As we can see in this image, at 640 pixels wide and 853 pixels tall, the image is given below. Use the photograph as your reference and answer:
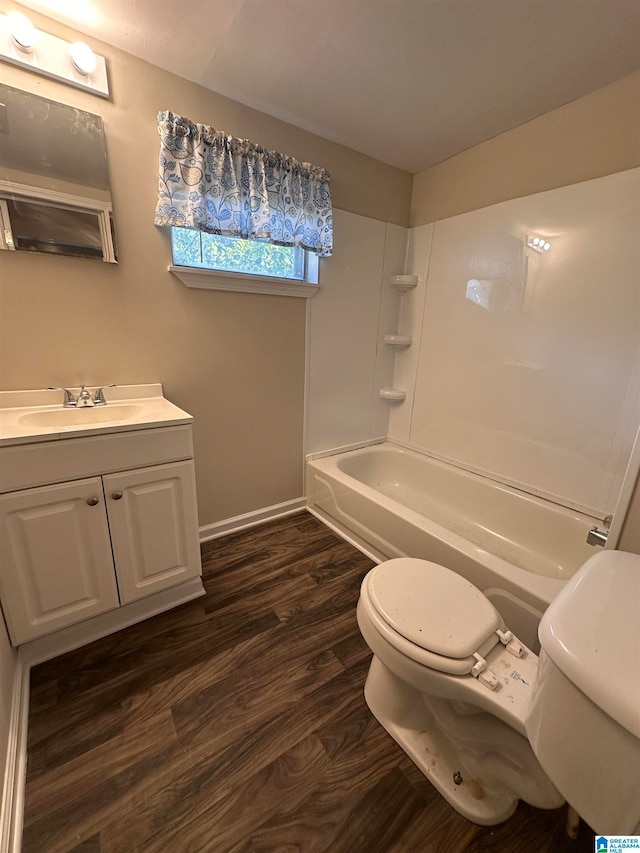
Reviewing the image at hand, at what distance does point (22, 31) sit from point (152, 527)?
1.79m

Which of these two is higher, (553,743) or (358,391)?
(358,391)

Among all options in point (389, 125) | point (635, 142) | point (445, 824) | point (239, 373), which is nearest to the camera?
point (445, 824)

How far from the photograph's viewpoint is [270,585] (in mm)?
1665

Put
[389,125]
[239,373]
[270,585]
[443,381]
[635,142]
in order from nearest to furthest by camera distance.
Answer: [635,142], [270,585], [389,125], [239,373], [443,381]

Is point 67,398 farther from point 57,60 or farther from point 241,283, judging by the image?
point 57,60

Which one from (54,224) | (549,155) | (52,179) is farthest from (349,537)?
(549,155)

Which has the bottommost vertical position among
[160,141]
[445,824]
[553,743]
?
[445,824]

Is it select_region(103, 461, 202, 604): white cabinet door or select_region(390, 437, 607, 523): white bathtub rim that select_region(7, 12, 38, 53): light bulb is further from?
A: select_region(390, 437, 607, 523): white bathtub rim

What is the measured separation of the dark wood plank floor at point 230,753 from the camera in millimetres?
851

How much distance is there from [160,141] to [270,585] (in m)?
2.07

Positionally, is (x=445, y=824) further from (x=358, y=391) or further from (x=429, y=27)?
(x=429, y=27)

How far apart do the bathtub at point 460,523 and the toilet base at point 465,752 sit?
469 mm

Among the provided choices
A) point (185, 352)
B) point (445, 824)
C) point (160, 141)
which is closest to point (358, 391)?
point (185, 352)

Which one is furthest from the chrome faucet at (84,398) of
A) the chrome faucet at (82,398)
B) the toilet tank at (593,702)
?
the toilet tank at (593,702)
